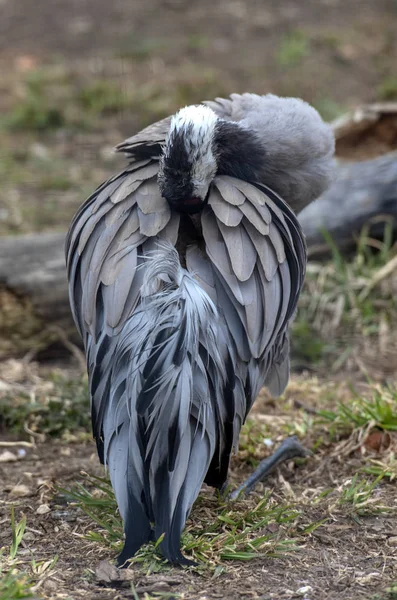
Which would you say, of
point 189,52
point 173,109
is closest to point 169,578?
point 173,109

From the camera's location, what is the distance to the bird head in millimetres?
4012

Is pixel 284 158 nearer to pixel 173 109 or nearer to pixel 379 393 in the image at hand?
pixel 379 393

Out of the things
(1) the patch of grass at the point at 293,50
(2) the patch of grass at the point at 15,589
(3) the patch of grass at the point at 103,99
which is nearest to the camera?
(2) the patch of grass at the point at 15,589

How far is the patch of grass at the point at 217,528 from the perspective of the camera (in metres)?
3.59

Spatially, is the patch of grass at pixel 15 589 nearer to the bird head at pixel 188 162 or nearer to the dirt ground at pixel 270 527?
the dirt ground at pixel 270 527

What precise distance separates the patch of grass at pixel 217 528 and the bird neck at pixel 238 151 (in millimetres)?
1502

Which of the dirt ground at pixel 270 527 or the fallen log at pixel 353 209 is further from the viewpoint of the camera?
the fallen log at pixel 353 209

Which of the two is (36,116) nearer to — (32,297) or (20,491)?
(32,297)

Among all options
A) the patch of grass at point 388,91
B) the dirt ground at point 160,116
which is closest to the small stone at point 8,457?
the dirt ground at point 160,116

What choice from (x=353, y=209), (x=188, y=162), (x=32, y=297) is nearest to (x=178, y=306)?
(x=188, y=162)

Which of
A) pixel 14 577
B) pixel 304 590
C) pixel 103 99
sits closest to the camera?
pixel 14 577

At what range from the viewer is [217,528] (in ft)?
12.6

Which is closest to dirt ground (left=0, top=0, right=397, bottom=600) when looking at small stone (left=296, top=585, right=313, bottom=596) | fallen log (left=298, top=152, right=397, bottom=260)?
small stone (left=296, top=585, right=313, bottom=596)

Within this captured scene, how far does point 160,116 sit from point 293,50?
2.00m
